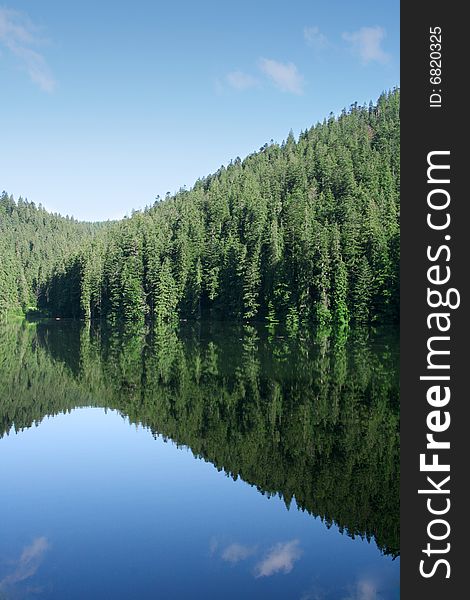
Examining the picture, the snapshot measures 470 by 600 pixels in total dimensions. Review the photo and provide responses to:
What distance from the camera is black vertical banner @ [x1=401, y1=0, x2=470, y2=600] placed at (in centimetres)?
773

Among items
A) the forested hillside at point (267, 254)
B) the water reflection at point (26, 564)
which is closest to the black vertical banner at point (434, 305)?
the water reflection at point (26, 564)

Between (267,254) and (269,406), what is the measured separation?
76.7 m

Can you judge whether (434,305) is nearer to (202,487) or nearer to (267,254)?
(202,487)

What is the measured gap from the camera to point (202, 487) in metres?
16.0

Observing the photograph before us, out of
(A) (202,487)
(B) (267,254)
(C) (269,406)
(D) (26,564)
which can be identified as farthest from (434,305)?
(B) (267,254)

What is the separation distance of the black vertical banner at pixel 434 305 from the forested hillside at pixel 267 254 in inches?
2672

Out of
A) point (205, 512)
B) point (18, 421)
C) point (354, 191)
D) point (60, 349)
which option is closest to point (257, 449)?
point (205, 512)

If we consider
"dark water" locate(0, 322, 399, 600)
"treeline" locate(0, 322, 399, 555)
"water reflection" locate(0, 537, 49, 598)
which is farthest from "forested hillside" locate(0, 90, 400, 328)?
"water reflection" locate(0, 537, 49, 598)

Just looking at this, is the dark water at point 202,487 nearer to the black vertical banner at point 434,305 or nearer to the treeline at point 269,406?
the treeline at point 269,406

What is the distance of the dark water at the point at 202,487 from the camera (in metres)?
10.8

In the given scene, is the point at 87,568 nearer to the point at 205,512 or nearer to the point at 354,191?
the point at 205,512

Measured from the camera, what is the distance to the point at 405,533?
782 centimetres

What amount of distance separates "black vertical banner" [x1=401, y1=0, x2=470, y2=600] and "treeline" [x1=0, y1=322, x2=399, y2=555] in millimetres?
4266

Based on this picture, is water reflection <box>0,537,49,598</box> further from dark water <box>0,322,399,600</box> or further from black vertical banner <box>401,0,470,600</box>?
black vertical banner <box>401,0,470,600</box>
